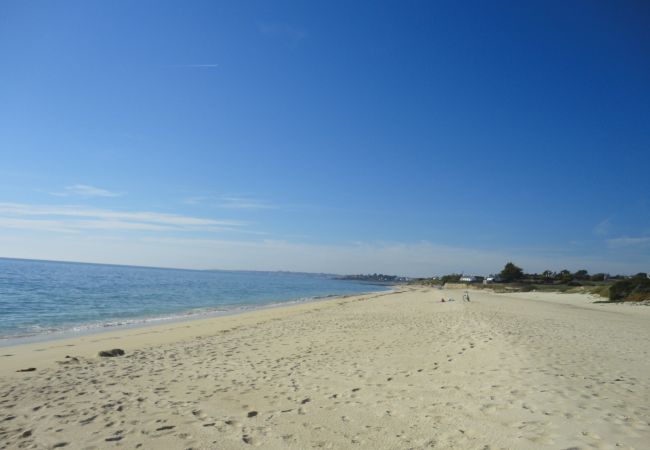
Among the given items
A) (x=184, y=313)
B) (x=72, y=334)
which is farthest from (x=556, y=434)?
(x=184, y=313)

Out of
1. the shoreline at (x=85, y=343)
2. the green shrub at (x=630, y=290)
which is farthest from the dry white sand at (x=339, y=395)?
the green shrub at (x=630, y=290)

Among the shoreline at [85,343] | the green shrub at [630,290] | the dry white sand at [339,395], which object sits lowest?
the shoreline at [85,343]

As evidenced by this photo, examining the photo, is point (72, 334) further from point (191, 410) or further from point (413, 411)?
point (413, 411)

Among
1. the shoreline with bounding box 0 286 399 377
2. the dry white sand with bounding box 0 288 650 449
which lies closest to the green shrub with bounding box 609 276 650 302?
the dry white sand with bounding box 0 288 650 449

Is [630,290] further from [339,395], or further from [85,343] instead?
[85,343]

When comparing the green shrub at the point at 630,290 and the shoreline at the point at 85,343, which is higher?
the green shrub at the point at 630,290

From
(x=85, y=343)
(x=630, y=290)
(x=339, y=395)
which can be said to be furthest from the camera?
(x=630, y=290)

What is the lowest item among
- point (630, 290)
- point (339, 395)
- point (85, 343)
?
point (85, 343)

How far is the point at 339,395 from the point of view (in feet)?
22.3

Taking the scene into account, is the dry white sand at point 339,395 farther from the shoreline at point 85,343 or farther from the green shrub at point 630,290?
the green shrub at point 630,290

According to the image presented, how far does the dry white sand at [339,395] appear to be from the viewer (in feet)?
16.5

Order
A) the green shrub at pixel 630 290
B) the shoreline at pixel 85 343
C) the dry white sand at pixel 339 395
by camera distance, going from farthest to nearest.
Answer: the green shrub at pixel 630 290, the shoreline at pixel 85 343, the dry white sand at pixel 339 395

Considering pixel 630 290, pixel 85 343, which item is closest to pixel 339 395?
pixel 85 343

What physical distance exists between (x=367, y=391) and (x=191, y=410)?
3.09m
